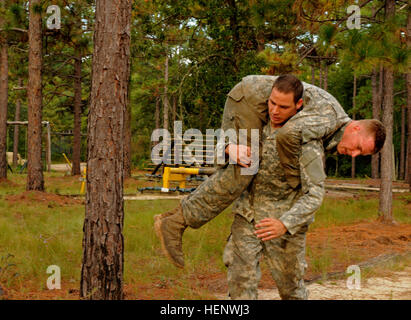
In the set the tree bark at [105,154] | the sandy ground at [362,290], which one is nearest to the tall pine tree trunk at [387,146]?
the sandy ground at [362,290]

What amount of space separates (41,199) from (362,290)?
8.90 m

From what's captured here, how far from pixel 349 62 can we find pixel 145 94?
22.0m

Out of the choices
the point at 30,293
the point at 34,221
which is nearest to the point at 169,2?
the point at 34,221

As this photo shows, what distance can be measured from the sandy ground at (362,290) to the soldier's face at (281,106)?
7.81 ft

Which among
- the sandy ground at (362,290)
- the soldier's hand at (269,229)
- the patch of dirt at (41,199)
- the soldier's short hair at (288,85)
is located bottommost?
the sandy ground at (362,290)

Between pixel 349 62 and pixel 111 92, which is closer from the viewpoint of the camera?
pixel 111 92

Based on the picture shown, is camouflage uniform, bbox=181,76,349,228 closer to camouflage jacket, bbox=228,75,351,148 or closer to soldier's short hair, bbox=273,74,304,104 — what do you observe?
camouflage jacket, bbox=228,75,351,148

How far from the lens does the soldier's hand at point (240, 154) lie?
10.7 ft

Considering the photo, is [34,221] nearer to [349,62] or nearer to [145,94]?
[349,62]

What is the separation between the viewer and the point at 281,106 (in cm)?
313

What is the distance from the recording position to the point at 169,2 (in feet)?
45.8

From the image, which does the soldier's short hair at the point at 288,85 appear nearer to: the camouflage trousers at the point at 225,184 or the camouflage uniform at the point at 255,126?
the camouflage uniform at the point at 255,126

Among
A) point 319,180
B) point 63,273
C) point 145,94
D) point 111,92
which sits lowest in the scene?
point 63,273

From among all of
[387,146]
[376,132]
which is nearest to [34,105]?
[387,146]
